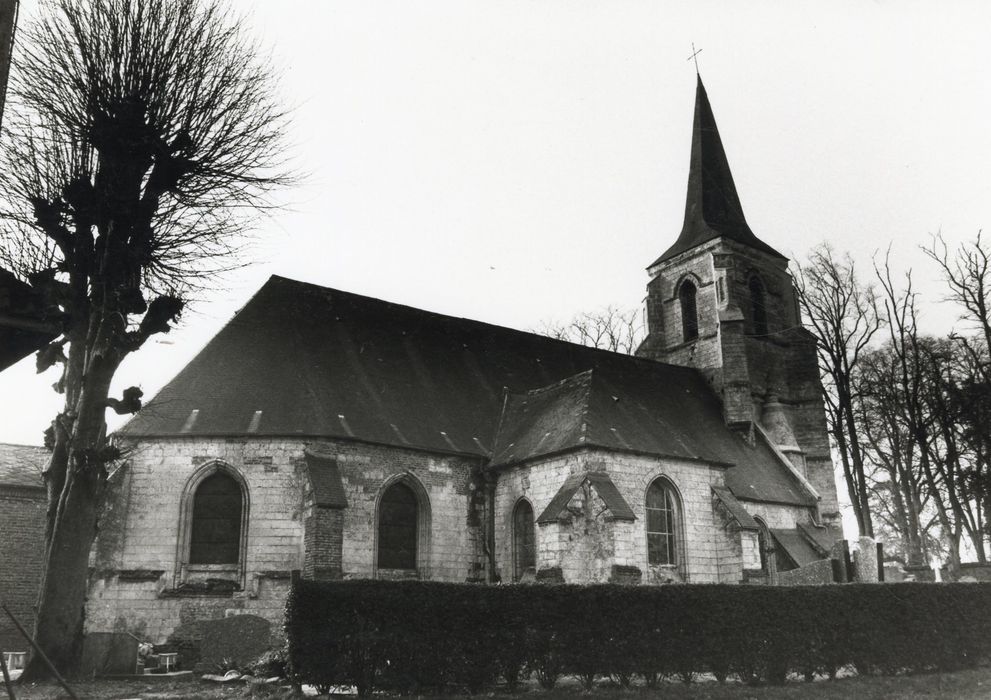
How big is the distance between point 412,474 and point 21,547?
39.9 ft

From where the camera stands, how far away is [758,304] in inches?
1154

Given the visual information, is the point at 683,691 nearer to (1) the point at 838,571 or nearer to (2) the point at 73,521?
(2) the point at 73,521

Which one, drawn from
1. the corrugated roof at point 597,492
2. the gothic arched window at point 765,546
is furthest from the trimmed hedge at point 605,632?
the gothic arched window at point 765,546

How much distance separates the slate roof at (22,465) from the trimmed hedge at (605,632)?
15.1 metres

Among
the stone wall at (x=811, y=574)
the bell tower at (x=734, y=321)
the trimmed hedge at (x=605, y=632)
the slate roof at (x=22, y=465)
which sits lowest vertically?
the trimmed hedge at (x=605, y=632)

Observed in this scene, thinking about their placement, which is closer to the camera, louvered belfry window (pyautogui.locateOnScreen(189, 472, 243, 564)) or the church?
the church

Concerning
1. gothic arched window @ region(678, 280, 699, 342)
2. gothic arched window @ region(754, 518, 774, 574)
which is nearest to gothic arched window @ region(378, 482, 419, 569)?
gothic arched window @ region(754, 518, 774, 574)

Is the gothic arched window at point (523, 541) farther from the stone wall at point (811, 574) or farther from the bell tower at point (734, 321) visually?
the bell tower at point (734, 321)

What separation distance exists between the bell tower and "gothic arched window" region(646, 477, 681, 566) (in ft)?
24.7

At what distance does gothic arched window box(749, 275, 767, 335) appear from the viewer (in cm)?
2891

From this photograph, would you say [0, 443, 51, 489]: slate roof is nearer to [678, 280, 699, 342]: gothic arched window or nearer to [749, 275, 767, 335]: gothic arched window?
[678, 280, 699, 342]: gothic arched window

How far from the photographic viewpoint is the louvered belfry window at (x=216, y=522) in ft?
53.6

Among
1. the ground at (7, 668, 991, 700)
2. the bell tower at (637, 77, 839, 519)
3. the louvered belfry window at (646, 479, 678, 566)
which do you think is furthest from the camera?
the bell tower at (637, 77, 839, 519)

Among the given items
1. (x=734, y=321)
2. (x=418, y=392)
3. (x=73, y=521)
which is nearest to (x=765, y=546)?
(x=734, y=321)
